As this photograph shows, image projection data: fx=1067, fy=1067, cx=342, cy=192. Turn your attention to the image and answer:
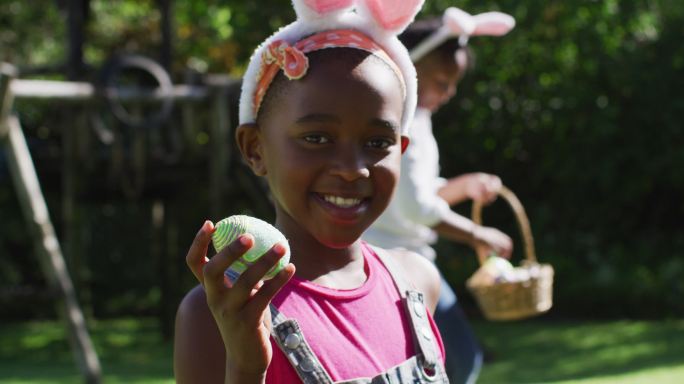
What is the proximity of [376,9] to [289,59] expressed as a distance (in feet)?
0.79

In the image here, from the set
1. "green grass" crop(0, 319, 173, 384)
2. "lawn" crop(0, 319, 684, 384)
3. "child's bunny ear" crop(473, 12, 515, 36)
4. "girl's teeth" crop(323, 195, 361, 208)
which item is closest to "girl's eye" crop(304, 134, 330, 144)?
"girl's teeth" crop(323, 195, 361, 208)

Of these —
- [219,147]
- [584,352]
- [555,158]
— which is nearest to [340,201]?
[219,147]

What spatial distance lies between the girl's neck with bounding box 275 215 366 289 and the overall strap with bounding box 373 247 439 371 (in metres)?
0.11

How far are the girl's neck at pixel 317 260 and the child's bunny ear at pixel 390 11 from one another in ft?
1.47

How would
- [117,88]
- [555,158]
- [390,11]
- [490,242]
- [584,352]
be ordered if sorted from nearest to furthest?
[390,11], [490,242], [117,88], [584,352], [555,158]

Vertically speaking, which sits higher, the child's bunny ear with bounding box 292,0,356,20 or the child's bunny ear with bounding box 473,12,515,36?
the child's bunny ear with bounding box 473,12,515,36

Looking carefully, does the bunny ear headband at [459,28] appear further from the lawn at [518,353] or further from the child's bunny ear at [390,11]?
the lawn at [518,353]

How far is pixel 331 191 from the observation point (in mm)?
1988

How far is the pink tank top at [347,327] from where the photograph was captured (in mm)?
1972

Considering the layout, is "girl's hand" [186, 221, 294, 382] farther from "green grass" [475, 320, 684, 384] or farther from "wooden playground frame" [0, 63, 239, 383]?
"green grass" [475, 320, 684, 384]

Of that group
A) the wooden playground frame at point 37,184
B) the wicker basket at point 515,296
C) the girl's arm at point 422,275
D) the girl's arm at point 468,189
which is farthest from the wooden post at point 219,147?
the girl's arm at point 422,275

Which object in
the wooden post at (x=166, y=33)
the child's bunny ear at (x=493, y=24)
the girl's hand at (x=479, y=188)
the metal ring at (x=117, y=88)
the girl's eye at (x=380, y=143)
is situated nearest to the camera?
the girl's eye at (x=380, y=143)

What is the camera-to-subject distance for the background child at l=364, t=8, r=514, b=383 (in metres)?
3.49

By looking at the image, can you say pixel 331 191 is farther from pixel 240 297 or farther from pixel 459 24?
pixel 459 24
